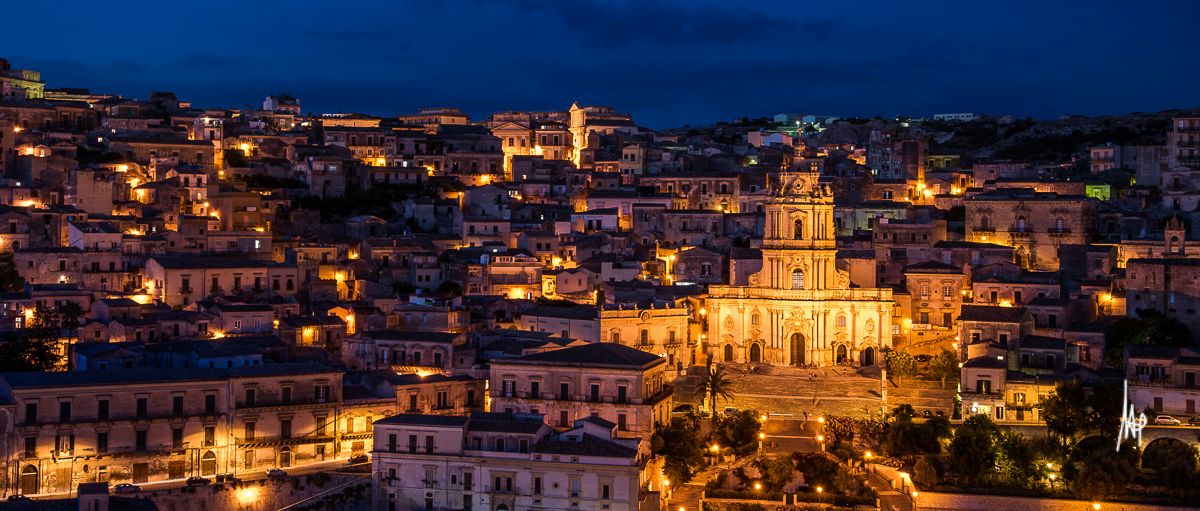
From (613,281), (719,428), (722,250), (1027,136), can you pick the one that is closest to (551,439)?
(719,428)

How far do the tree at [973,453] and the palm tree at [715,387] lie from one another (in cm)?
793

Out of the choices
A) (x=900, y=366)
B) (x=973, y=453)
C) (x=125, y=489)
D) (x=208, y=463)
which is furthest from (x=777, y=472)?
(x=125, y=489)

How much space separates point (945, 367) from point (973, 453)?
10.5m

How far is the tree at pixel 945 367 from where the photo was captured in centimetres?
5775

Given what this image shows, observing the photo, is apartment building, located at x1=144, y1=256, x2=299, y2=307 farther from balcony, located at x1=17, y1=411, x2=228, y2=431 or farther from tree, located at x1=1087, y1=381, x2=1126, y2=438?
tree, located at x1=1087, y1=381, x2=1126, y2=438

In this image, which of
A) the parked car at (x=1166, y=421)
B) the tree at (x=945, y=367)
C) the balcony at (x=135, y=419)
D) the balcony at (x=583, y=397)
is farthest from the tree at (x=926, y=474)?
the balcony at (x=135, y=419)

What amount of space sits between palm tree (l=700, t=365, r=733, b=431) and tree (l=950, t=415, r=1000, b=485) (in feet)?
26.0

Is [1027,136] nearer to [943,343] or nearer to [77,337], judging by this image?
[943,343]

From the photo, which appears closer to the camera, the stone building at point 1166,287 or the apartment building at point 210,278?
the stone building at point 1166,287

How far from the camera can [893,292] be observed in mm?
64875

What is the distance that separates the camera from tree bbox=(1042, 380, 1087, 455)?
1929 inches

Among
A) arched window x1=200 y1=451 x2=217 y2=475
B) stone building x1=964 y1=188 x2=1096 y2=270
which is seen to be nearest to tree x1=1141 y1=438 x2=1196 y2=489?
stone building x1=964 y1=188 x2=1096 y2=270

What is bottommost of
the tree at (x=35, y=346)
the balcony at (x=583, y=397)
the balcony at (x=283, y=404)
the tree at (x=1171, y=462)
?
the tree at (x=1171, y=462)

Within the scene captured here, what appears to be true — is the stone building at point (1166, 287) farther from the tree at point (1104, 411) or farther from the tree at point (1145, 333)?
the tree at point (1104, 411)
